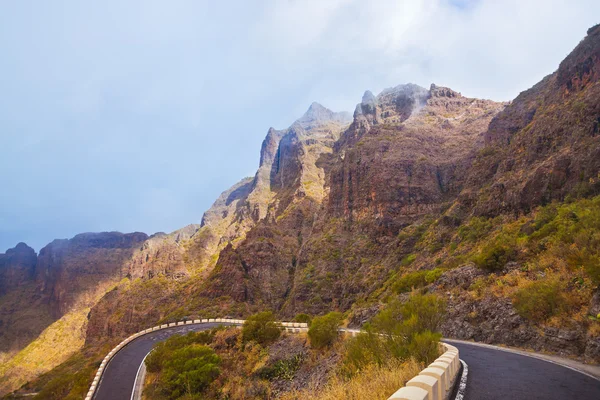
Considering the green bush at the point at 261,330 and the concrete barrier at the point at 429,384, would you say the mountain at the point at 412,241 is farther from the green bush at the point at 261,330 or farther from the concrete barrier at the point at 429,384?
the green bush at the point at 261,330

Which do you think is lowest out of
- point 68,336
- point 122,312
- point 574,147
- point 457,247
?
point 68,336

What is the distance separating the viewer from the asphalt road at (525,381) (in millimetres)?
7199

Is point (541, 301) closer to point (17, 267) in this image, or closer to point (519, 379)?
point (519, 379)

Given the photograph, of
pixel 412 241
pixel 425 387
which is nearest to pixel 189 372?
pixel 425 387

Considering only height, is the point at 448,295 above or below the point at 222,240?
below

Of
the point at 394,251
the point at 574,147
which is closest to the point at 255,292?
the point at 394,251

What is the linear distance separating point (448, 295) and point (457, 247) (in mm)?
20583

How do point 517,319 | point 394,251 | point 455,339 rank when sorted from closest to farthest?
point 517,319 → point 455,339 → point 394,251

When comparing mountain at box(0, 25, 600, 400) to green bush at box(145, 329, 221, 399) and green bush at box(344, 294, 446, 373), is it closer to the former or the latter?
green bush at box(344, 294, 446, 373)

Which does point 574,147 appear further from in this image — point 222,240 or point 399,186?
point 222,240

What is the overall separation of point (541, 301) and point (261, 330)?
20181 millimetres

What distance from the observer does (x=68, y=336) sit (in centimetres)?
11350

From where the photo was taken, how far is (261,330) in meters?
27.9

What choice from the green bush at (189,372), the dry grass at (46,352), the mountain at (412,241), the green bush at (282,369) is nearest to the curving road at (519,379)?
the mountain at (412,241)
